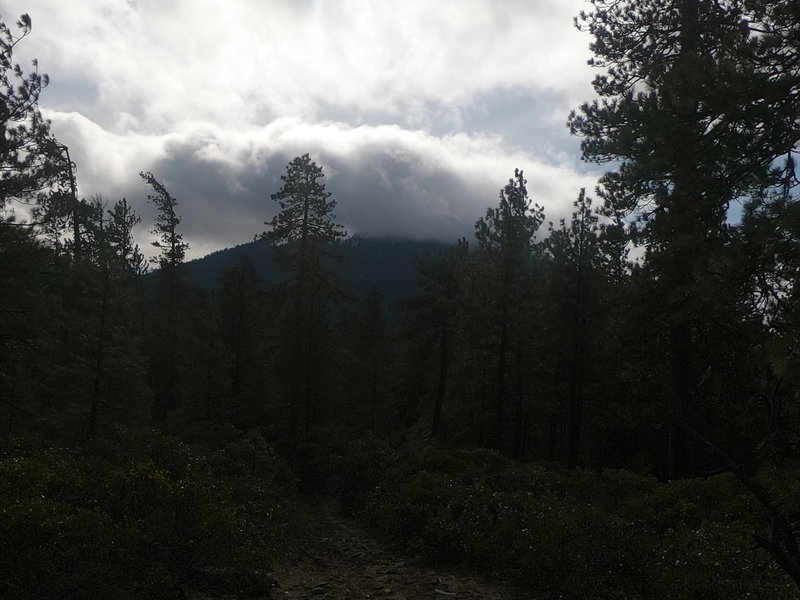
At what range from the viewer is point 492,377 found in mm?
25141

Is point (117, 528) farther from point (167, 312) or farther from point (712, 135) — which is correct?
point (167, 312)

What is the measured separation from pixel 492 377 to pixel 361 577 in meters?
16.3

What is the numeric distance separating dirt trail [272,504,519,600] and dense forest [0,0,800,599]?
53 cm

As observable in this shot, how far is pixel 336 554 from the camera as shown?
11.4m

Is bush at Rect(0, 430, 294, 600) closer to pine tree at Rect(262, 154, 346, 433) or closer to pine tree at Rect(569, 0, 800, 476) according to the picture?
pine tree at Rect(569, 0, 800, 476)

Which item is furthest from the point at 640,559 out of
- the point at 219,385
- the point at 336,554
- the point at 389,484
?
the point at 219,385

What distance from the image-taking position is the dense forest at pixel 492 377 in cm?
541

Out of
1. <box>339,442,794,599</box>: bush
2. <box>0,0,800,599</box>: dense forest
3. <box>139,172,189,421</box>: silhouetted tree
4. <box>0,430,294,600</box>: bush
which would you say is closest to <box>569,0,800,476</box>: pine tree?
<box>0,0,800,599</box>: dense forest

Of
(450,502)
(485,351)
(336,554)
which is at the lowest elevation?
(336,554)

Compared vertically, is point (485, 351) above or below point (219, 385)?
above

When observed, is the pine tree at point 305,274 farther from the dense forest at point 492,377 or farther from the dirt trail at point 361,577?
the dirt trail at point 361,577

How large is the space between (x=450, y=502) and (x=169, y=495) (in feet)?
20.0

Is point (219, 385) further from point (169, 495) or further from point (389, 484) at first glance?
point (169, 495)

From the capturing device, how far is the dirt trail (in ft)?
28.0
